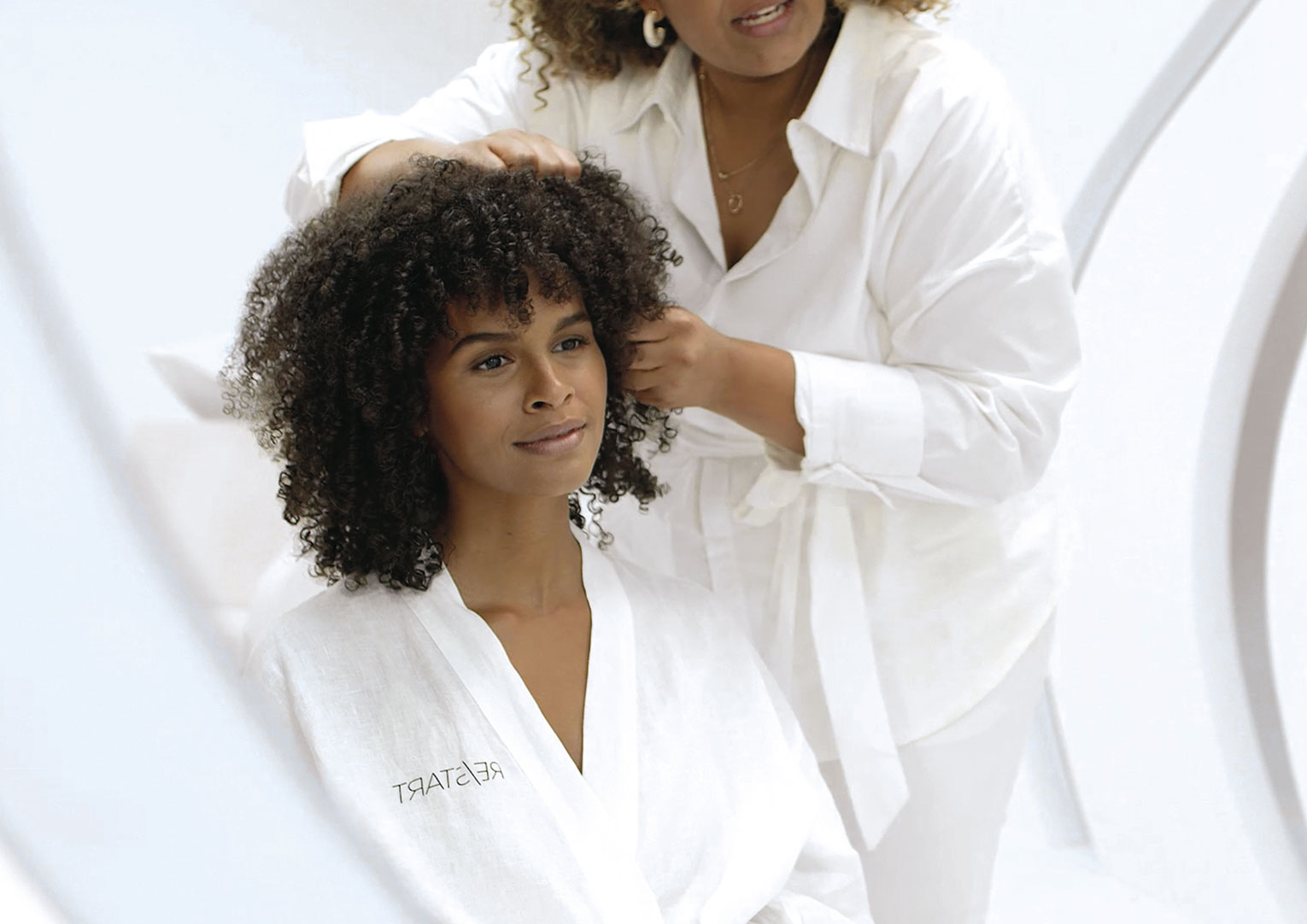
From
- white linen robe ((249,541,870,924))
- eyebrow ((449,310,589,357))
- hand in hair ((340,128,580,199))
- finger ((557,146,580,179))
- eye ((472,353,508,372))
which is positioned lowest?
white linen robe ((249,541,870,924))

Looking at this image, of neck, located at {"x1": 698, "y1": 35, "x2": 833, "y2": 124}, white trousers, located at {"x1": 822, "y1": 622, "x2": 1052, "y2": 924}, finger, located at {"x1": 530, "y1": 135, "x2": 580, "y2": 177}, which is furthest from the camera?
white trousers, located at {"x1": 822, "y1": 622, "x2": 1052, "y2": 924}

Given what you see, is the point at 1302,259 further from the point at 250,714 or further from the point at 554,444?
the point at 250,714

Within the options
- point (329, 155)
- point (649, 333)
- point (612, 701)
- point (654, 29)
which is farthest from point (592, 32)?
point (612, 701)

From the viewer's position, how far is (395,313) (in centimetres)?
101

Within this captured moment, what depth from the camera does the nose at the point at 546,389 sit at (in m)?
1.01

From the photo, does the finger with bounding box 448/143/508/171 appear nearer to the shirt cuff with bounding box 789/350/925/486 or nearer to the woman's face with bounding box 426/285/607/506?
the woman's face with bounding box 426/285/607/506

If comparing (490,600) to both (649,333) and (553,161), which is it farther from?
(553,161)

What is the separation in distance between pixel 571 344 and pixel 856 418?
Result: 0.28 metres

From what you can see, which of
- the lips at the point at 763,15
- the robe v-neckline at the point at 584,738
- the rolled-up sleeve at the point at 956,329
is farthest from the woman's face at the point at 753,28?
the robe v-neckline at the point at 584,738

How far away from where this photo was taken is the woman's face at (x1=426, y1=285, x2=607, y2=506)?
1.02 m

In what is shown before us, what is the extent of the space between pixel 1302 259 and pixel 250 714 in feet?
5.70

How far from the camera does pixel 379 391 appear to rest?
103 cm

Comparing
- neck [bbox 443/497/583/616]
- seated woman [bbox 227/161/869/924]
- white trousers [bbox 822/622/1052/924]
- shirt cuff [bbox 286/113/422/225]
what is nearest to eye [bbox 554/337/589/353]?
seated woman [bbox 227/161/869/924]

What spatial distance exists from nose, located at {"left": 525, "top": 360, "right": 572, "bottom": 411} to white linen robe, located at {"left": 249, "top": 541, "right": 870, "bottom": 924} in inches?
7.0
